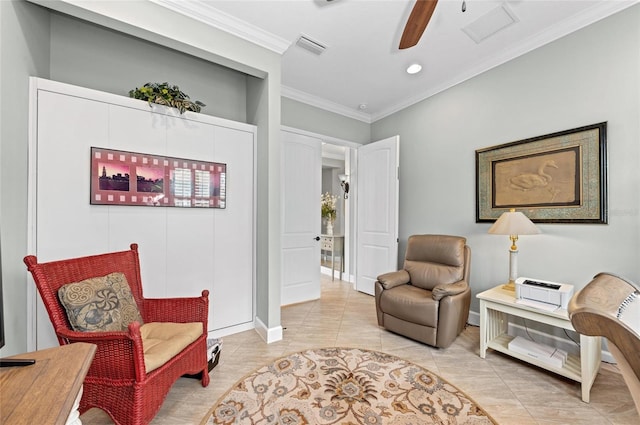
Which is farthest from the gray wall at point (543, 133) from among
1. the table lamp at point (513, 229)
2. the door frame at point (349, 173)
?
the door frame at point (349, 173)

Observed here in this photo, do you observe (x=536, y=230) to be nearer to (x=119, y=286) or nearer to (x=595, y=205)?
(x=595, y=205)

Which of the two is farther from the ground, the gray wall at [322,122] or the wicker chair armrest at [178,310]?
the gray wall at [322,122]

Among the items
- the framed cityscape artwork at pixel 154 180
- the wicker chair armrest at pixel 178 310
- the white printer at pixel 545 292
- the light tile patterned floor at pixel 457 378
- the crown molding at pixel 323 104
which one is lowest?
the light tile patterned floor at pixel 457 378

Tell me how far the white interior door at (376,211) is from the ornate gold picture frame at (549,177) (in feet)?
3.40

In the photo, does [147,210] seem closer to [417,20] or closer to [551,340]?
[417,20]

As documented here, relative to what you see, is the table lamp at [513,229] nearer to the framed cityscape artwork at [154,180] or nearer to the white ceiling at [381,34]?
the white ceiling at [381,34]

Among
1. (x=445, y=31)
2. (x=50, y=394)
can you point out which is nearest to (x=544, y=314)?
(x=445, y=31)

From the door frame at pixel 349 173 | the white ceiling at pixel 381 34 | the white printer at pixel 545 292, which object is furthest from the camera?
the door frame at pixel 349 173

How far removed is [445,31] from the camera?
2449 millimetres

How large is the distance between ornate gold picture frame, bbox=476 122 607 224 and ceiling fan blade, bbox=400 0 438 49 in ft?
5.82

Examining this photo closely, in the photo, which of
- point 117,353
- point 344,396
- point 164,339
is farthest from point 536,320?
point 117,353

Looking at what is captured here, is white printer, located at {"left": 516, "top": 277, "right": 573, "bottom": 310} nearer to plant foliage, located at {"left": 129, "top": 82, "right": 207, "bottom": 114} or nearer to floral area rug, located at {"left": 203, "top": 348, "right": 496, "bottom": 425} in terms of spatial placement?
floral area rug, located at {"left": 203, "top": 348, "right": 496, "bottom": 425}

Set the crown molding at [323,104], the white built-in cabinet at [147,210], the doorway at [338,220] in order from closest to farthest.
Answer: the white built-in cabinet at [147,210]
the crown molding at [323,104]
the doorway at [338,220]

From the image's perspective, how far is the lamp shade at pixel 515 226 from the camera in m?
2.31
